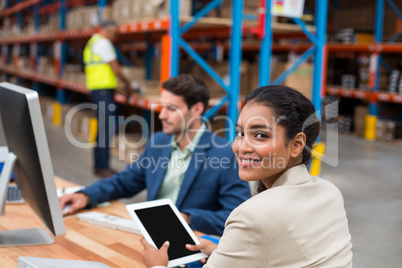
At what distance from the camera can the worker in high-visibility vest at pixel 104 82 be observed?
17.5ft

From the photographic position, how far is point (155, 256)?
4.75 feet

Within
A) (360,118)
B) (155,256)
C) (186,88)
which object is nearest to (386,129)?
(360,118)

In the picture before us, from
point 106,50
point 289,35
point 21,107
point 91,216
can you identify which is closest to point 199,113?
point 91,216

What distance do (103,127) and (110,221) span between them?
3.63 m

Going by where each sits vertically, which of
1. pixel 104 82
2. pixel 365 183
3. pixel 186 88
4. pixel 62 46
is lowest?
pixel 365 183

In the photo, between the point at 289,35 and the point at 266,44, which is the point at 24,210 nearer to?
the point at 266,44

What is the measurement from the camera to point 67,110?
8.63 m

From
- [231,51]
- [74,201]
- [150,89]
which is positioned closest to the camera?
[74,201]

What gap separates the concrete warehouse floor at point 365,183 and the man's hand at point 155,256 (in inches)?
81.5

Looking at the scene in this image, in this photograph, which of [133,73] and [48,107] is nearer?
[133,73]

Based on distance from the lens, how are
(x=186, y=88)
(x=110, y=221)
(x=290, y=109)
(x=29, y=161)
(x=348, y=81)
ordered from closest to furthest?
(x=290, y=109)
(x=29, y=161)
(x=110, y=221)
(x=186, y=88)
(x=348, y=81)

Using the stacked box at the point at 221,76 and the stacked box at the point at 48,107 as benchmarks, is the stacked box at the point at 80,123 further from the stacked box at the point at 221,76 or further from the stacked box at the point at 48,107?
the stacked box at the point at 221,76

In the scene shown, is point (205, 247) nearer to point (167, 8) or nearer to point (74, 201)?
point (74, 201)

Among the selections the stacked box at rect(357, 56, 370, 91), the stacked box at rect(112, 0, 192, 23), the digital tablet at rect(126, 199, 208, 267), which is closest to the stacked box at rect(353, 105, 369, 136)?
the stacked box at rect(357, 56, 370, 91)
